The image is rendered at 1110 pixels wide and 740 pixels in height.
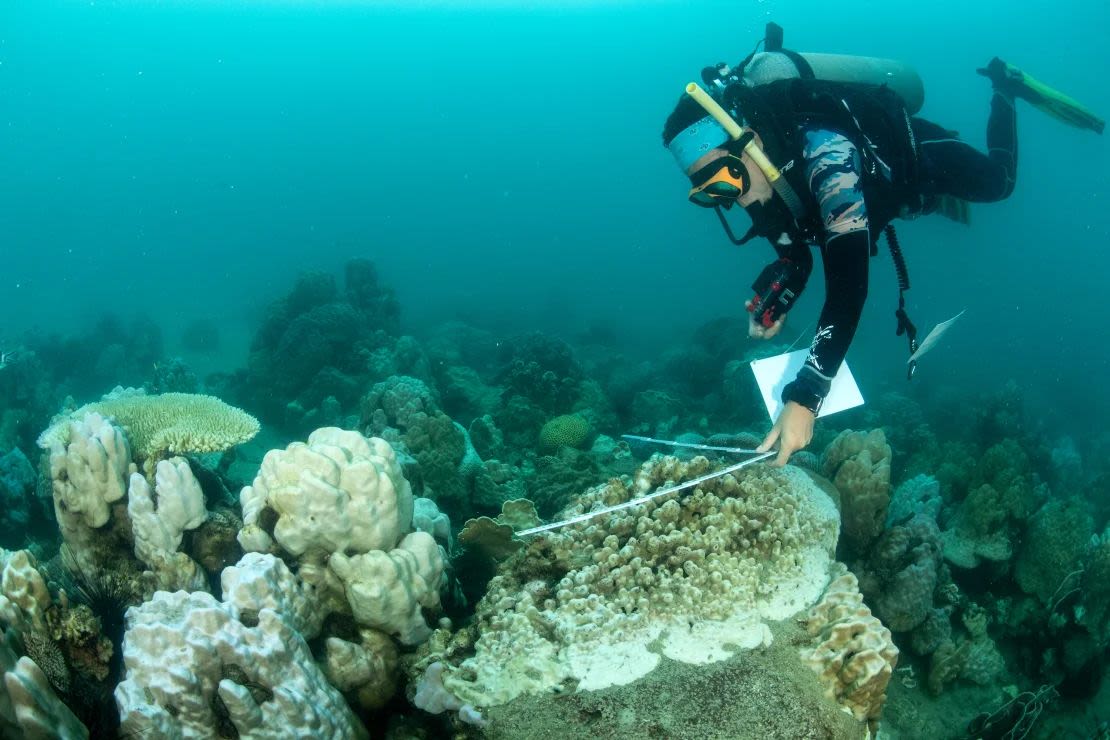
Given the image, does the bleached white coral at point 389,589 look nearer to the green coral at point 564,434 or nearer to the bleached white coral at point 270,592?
the bleached white coral at point 270,592

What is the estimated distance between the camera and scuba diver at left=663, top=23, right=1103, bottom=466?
3.28m

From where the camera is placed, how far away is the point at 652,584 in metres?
2.82

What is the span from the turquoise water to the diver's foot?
471 centimetres

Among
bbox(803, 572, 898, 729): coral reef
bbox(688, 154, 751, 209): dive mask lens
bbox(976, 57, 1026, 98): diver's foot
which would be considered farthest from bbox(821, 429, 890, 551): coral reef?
bbox(976, 57, 1026, 98): diver's foot

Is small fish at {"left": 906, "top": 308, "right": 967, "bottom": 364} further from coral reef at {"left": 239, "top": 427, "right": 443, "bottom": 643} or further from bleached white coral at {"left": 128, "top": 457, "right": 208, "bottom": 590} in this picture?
bleached white coral at {"left": 128, "top": 457, "right": 208, "bottom": 590}

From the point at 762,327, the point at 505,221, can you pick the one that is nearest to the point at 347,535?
the point at 762,327

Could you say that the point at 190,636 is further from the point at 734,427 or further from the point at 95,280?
the point at 95,280

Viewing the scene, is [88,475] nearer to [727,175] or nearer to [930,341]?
[727,175]

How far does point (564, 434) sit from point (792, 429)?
542cm

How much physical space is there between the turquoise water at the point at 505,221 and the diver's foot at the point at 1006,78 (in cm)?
471

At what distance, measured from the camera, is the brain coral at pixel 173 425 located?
149 inches

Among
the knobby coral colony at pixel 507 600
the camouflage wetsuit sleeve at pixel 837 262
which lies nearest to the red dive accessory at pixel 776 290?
Result: the camouflage wetsuit sleeve at pixel 837 262

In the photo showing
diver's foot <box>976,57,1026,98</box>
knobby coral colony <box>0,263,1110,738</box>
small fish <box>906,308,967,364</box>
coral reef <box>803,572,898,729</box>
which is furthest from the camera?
diver's foot <box>976,57,1026,98</box>

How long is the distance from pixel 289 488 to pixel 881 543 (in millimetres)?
4145
